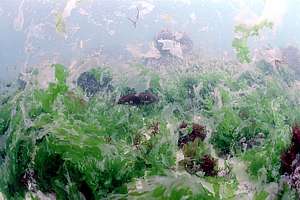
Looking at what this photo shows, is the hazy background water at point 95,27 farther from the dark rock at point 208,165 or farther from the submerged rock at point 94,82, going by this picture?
the dark rock at point 208,165

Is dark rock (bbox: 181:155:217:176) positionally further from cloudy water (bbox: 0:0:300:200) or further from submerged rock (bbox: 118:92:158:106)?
submerged rock (bbox: 118:92:158:106)

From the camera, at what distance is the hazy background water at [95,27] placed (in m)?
18.0

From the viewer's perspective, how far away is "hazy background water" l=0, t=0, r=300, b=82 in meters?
18.0

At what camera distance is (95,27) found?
65.7 feet

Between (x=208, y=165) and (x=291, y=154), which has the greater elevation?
(x=291, y=154)

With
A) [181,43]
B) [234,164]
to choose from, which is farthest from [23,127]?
[181,43]

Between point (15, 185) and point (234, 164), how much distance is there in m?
1.95

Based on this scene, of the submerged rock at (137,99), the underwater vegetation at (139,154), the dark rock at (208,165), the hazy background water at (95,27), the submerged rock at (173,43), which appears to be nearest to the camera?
the underwater vegetation at (139,154)

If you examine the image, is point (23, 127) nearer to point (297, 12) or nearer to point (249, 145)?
point (249, 145)

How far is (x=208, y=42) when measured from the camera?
22422 millimetres

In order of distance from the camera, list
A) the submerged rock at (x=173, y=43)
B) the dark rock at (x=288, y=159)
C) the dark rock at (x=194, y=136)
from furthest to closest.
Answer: the submerged rock at (x=173, y=43) < the dark rock at (x=194, y=136) < the dark rock at (x=288, y=159)

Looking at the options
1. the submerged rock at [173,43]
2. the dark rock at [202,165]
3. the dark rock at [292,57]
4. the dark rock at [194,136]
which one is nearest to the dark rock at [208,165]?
the dark rock at [202,165]

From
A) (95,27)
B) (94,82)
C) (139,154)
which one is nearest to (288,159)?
(139,154)

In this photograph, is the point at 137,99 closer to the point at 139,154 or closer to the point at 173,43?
the point at 139,154
